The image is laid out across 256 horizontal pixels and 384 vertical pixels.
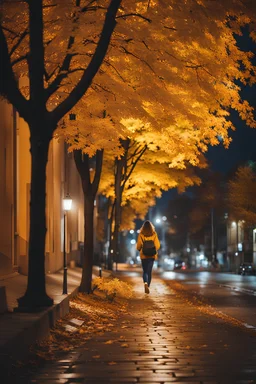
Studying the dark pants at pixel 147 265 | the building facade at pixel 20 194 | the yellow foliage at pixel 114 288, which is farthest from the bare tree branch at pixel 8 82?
the dark pants at pixel 147 265

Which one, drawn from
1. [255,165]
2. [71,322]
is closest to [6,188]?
A: [71,322]

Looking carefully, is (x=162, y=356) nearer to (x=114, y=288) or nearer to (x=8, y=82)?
(x=8, y=82)

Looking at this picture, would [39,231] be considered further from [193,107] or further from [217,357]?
[193,107]

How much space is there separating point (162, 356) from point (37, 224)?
11.7ft

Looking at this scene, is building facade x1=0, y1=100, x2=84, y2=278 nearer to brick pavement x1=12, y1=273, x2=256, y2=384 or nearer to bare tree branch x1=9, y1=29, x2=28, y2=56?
bare tree branch x1=9, y1=29, x2=28, y2=56

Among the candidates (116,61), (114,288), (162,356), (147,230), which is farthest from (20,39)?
(114,288)

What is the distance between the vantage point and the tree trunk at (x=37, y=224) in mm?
11850

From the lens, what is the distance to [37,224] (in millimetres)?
12023

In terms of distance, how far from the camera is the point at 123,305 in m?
18.7

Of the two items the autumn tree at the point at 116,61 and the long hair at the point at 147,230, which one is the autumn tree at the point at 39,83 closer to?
the autumn tree at the point at 116,61

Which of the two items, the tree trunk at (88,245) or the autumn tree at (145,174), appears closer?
the tree trunk at (88,245)

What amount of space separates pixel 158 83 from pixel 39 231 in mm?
4469

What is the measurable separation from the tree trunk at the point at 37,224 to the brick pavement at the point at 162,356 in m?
1.29

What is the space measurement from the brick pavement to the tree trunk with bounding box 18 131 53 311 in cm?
129
